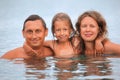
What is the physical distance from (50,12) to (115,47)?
31252mm

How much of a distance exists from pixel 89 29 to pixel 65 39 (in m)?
0.59

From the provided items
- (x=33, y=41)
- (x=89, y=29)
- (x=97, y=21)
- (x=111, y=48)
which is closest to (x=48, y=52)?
(x=33, y=41)

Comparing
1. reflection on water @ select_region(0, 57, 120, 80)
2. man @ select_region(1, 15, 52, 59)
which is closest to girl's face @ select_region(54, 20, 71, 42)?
man @ select_region(1, 15, 52, 59)

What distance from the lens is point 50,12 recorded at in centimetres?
Answer: 4094

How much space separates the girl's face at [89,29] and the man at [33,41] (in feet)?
2.88

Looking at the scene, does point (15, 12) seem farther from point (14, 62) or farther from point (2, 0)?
point (14, 62)

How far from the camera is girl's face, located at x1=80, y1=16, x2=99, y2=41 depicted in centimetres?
989

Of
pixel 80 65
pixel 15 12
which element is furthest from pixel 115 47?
pixel 15 12

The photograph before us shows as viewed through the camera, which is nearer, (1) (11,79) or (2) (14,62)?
(1) (11,79)

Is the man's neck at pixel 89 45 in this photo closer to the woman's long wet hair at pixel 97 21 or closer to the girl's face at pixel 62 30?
the woman's long wet hair at pixel 97 21

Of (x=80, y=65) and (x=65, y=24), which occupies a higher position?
(x=65, y=24)

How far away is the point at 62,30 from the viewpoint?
32.0 ft

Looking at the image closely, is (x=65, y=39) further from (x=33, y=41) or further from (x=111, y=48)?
(x=111, y=48)

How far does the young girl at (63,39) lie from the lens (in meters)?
9.80
